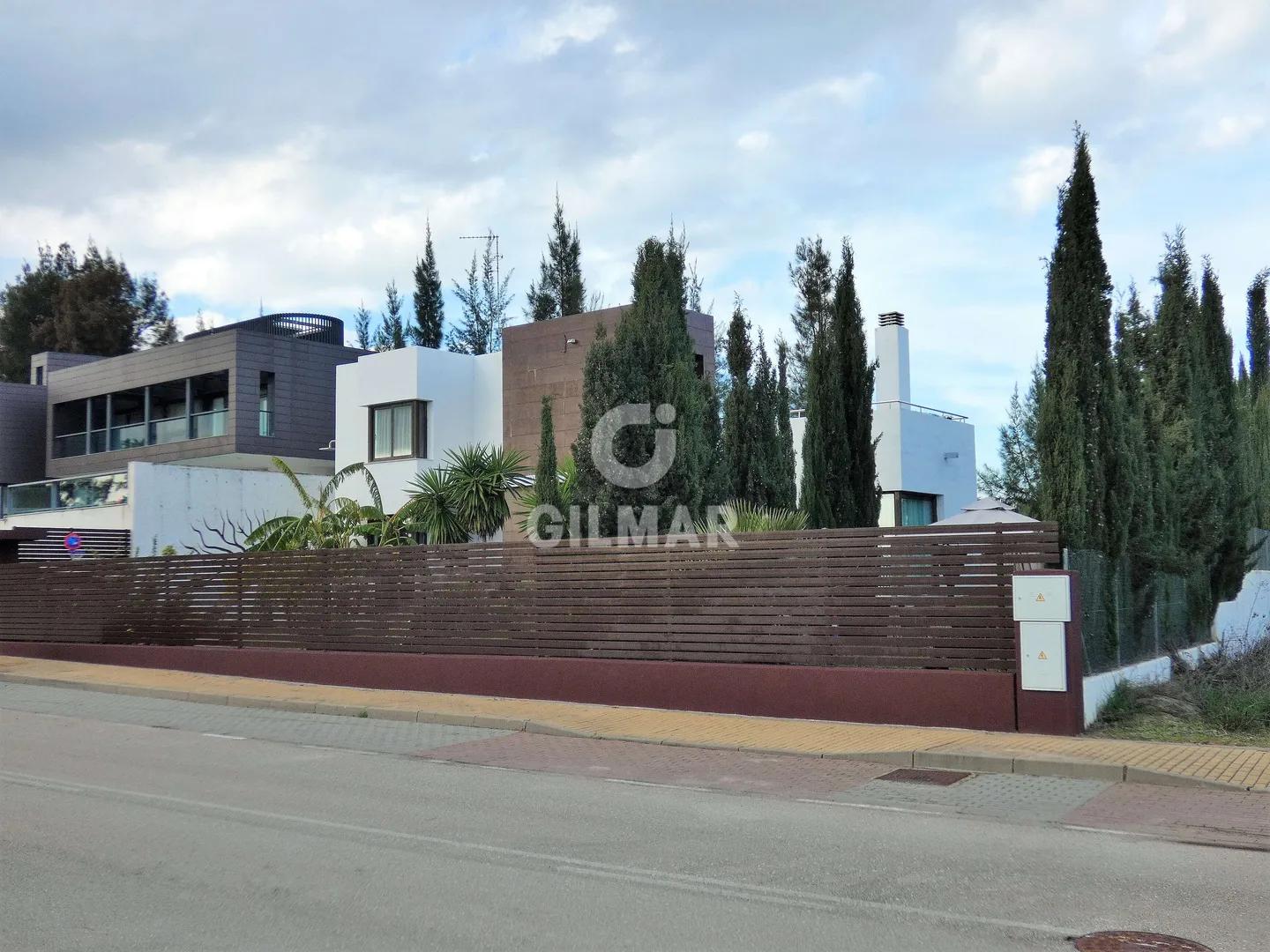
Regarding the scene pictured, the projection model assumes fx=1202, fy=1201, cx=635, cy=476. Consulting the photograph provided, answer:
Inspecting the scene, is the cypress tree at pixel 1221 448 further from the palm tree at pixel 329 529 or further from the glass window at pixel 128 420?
the glass window at pixel 128 420

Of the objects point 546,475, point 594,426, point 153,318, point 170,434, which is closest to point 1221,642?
point 594,426

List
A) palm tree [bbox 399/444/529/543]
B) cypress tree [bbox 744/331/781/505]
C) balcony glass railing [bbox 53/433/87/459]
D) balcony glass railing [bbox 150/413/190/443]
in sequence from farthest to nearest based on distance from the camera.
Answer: balcony glass railing [bbox 53/433/87/459], balcony glass railing [bbox 150/413/190/443], cypress tree [bbox 744/331/781/505], palm tree [bbox 399/444/529/543]

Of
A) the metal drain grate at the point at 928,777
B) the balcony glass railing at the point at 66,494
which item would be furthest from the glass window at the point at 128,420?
the metal drain grate at the point at 928,777

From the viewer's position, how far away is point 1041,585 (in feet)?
39.2

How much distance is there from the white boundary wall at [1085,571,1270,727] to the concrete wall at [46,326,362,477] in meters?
25.4

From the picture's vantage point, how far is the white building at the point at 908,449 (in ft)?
95.3

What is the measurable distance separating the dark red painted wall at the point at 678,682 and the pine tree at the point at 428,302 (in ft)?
119

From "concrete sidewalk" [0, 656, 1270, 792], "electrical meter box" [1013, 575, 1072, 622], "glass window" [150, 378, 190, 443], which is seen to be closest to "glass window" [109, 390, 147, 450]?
"glass window" [150, 378, 190, 443]

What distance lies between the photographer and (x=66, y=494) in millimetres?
31500

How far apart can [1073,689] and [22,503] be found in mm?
30200

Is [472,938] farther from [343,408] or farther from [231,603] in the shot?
[343,408]

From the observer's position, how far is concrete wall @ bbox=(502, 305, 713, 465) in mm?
27750

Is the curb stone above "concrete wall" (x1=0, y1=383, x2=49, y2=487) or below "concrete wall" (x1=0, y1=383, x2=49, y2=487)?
below

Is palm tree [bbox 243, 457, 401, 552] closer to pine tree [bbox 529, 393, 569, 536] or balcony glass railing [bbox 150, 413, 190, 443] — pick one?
pine tree [bbox 529, 393, 569, 536]
